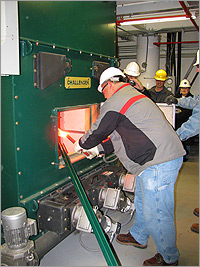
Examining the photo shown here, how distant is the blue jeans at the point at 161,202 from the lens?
215 centimetres

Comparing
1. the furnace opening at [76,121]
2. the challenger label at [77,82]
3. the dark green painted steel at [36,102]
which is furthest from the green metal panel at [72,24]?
the furnace opening at [76,121]

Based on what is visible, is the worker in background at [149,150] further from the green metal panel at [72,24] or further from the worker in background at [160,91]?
the worker in background at [160,91]

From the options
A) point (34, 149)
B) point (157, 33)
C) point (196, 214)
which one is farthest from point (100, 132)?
point (157, 33)

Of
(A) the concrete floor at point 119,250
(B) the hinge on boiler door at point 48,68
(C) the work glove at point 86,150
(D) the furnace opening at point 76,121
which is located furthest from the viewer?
(D) the furnace opening at point 76,121

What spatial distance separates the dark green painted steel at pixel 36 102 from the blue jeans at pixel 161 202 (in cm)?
89

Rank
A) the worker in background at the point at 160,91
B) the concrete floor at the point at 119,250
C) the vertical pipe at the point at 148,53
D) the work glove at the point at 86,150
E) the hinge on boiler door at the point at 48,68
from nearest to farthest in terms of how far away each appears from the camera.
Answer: the hinge on boiler door at the point at 48,68 < the concrete floor at the point at 119,250 < the work glove at the point at 86,150 < the worker in background at the point at 160,91 < the vertical pipe at the point at 148,53

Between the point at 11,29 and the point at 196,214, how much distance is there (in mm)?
2903

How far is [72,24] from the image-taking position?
8.29 ft

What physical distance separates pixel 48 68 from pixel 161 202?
4.78 feet

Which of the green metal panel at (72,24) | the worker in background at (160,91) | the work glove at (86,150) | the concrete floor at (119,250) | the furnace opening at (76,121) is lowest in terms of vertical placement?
the concrete floor at (119,250)

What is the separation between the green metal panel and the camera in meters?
2.04

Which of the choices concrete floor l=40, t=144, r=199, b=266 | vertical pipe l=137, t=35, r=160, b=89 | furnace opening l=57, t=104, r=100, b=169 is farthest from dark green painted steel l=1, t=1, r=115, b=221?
vertical pipe l=137, t=35, r=160, b=89

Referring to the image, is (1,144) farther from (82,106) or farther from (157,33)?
(157,33)

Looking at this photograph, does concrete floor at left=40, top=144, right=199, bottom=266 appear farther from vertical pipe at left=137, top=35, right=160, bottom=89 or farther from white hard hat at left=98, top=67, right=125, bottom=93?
vertical pipe at left=137, top=35, right=160, bottom=89
